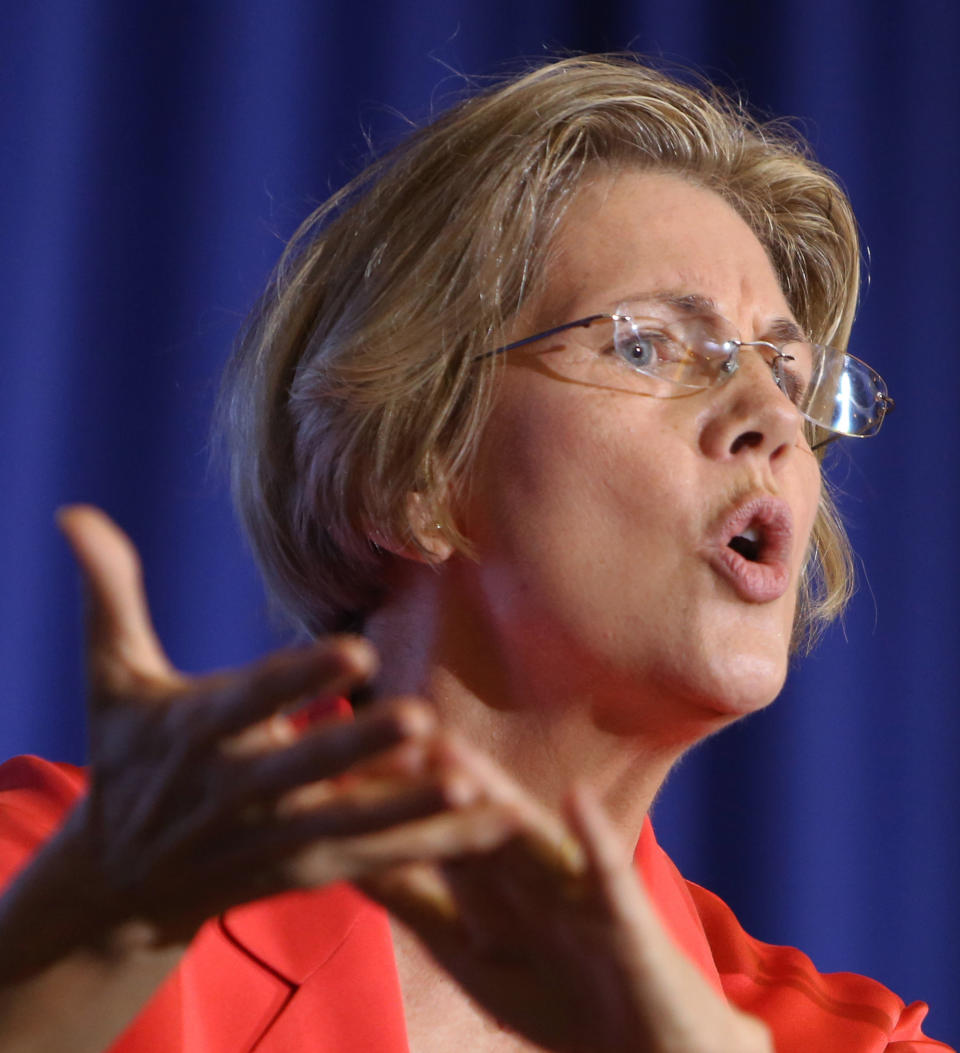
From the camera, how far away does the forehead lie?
108 cm

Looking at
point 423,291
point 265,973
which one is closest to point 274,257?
point 423,291

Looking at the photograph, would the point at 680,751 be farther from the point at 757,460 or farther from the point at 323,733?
the point at 323,733

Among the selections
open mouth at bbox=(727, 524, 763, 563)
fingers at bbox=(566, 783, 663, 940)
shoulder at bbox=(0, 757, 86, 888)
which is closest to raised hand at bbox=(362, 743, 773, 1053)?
fingers at bbox=(566, 783, 663, 940)

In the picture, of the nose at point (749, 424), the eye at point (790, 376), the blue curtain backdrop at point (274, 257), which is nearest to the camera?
the nose at point (749, 424)

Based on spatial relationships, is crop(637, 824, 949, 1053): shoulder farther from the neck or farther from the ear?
the ear

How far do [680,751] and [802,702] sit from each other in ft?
3.02

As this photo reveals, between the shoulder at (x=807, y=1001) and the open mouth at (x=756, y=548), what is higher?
the open mouth at (x=756, y=548)

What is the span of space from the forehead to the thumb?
0.63 metres

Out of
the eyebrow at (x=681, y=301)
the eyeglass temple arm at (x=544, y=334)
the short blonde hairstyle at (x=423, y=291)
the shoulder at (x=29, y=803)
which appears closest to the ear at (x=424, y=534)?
the short blonde hairstyle at (x=423, y=291)

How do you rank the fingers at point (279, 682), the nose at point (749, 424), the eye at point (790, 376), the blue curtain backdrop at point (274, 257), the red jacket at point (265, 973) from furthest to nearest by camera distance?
the blue curtain backdrop at point (274, 257)
the eye at point (790, 376)
the nose at point (749, 424)
the red jacket at point (265, 973)
the fingers at point (279, 682)

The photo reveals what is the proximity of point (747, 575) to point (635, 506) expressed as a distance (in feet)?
0.34

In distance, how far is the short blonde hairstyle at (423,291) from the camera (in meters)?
1.11

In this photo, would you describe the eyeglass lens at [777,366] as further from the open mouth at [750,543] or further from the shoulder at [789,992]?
the shoulder at [789,992]

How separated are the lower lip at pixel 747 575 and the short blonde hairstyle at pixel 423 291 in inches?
9.3
